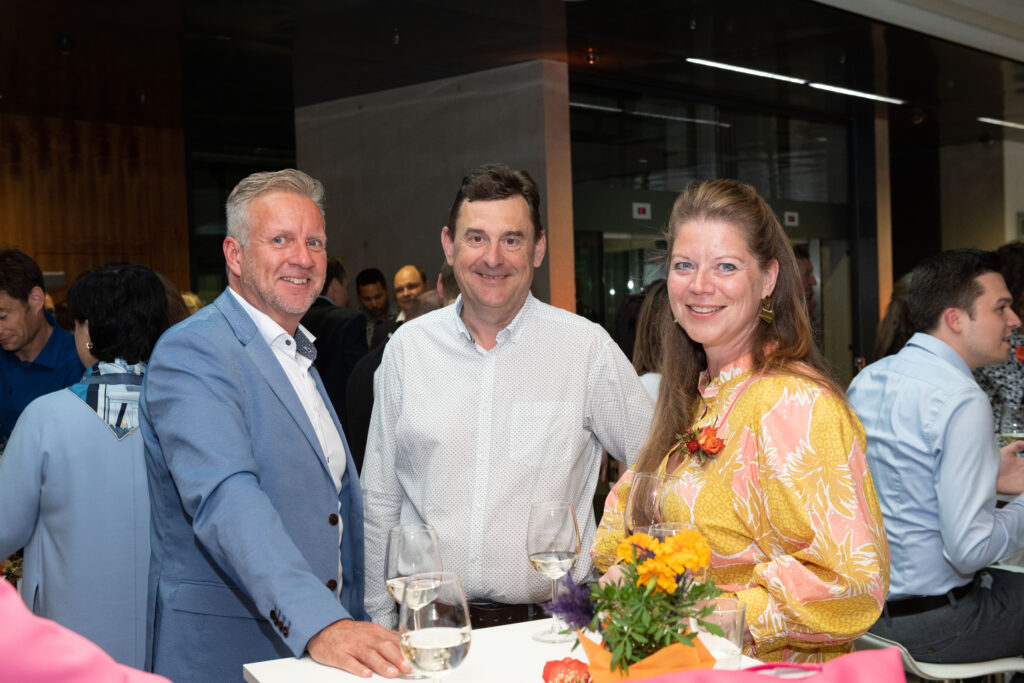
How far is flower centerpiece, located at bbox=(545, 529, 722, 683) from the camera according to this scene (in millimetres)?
1256

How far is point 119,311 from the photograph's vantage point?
9.34ft

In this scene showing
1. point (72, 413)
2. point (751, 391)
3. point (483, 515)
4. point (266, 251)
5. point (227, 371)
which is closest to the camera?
point (751, 391)

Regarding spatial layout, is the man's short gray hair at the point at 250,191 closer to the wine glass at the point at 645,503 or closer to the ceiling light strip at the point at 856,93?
the wine glass at the point at 645,503

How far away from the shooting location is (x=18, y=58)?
6.89 meters

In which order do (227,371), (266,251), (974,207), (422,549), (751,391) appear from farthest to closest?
(974,207) < (266,251) < (227,371) < (751,391) < (422,549)

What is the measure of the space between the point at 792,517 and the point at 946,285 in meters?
1.94

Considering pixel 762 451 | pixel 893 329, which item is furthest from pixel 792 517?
pixel 893 329

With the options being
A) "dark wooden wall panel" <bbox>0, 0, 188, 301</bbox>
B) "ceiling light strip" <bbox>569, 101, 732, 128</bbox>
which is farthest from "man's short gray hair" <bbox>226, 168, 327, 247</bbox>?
"ceiling light strip" <bbox>569, 101, 732, 128</bbox>

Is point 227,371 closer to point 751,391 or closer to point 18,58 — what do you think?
point 751,391

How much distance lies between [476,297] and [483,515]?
1.89ft

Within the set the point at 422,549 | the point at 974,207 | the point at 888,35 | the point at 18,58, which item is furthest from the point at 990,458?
the point at 974,207

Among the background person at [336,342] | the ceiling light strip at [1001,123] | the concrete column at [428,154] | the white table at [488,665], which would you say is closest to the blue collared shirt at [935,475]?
the white table at [488,665]

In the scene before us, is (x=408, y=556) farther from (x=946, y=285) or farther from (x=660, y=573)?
(x=946, y=285)

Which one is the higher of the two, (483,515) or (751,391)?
(751,391)
